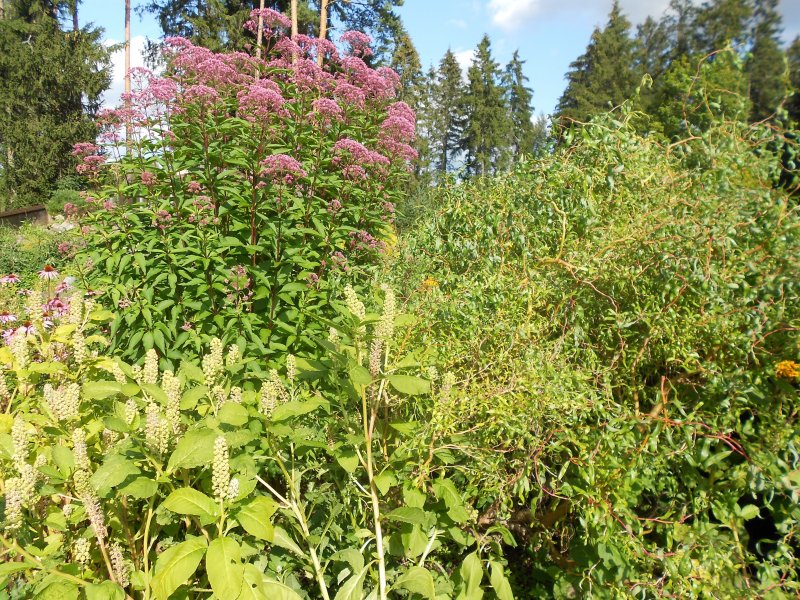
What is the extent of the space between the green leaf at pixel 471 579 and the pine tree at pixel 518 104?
149 ft

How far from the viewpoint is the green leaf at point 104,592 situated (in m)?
1.50

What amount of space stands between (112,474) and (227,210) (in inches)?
82.2

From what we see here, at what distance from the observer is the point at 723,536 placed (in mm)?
1847

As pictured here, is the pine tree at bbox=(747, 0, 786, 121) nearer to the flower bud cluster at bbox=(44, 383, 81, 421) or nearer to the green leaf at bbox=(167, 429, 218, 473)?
the green leaf at bbox=(167, 429, 218, 473)

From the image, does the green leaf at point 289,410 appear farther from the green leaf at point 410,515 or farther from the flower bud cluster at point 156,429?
the green leaf at point 410,515

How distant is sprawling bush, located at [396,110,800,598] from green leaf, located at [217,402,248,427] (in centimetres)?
71

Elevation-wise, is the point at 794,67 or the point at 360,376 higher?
the point at 794,67

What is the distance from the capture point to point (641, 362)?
197cm

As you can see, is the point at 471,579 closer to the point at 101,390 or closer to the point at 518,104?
the point at 101,390

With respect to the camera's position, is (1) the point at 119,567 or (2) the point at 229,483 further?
(1) the point at 119,567

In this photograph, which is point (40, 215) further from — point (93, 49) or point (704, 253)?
point (704, 253)

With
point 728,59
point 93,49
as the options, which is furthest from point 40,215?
point 728,59

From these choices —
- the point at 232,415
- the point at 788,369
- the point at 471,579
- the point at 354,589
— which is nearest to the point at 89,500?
the point at 232,415

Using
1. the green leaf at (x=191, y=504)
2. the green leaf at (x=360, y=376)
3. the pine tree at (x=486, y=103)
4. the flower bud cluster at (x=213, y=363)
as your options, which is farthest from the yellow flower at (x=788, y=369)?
the pine tree at (x=486, y=103)
